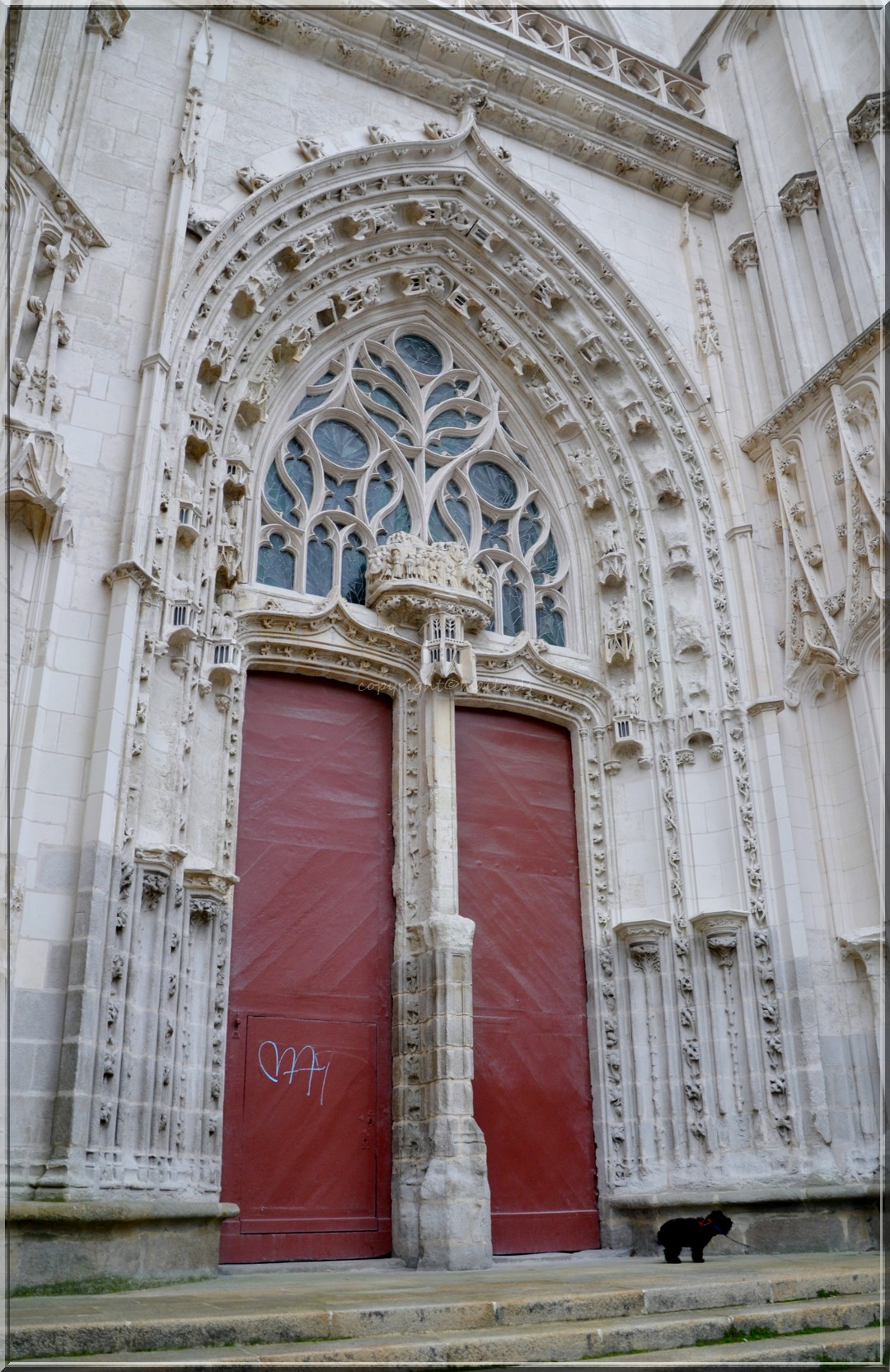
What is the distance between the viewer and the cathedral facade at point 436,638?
678cm

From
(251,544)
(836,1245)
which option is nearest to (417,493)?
(251,544)

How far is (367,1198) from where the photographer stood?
25.2ft

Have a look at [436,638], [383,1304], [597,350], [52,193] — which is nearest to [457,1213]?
[383,1304]

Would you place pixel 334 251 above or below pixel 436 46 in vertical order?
below

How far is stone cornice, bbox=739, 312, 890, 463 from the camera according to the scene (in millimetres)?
9055

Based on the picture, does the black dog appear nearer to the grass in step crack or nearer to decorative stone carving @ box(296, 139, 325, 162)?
the grass in step crack

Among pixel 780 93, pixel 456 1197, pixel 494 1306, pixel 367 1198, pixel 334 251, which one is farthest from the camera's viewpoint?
pixel 780 93

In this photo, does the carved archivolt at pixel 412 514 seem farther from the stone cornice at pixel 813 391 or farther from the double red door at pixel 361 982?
the stone cornice at pixel 813 391

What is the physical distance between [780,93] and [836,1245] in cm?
1042

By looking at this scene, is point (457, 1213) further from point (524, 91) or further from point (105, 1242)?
point (524, 91)

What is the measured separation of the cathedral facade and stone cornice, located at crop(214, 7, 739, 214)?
0.14 ft

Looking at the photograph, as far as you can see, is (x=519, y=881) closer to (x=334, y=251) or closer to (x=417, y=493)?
(x=417, y=493)

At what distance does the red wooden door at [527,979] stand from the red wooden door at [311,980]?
77cm

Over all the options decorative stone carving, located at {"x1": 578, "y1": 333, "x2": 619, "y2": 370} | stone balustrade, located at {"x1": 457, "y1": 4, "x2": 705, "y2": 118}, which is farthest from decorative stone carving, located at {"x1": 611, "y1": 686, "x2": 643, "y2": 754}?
stone balustrade, located at {"x1": 457, "y1": 4, "x2": 705, "y2": 118}
